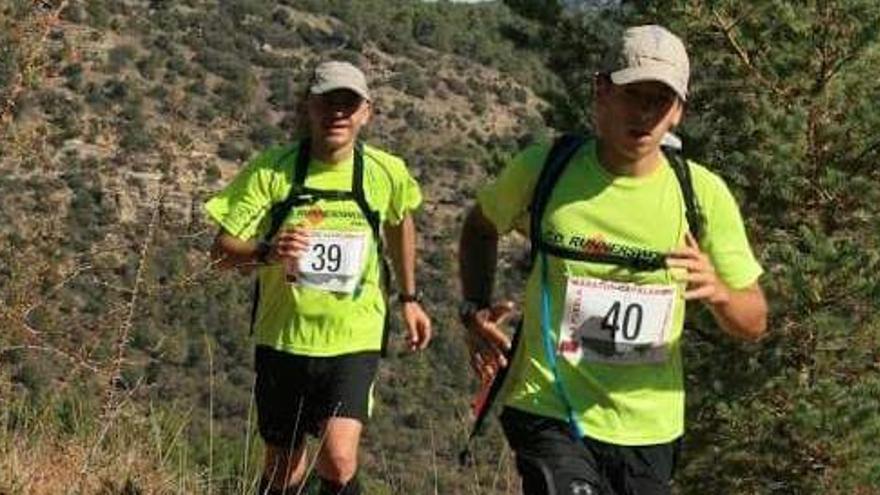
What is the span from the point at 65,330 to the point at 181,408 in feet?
10.3

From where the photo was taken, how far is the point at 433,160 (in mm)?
62656

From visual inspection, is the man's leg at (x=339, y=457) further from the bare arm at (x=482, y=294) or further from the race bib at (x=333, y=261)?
the bare arm at (x=482, y=294)

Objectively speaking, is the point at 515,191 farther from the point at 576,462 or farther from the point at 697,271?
the point at 576,462

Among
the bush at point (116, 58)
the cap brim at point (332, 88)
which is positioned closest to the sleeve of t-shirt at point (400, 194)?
the cap brim at point (332, 88)

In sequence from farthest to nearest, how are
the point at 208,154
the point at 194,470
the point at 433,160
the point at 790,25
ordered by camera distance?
the point at 433,160
the point at 790,25
the point at 194,470
the point at 208,154

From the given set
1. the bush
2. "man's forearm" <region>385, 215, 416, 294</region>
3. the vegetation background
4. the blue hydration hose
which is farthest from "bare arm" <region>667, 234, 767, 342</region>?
"man's forearm" <region>385, 215, 416, 294</region>

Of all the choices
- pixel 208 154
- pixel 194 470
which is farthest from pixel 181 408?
pixel 208 154

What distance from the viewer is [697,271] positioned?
3455 millimetres

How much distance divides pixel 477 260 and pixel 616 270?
1.72 feet

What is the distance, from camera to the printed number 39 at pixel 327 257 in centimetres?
532

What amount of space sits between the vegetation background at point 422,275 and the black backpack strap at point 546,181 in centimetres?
95

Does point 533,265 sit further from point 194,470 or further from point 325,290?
point 194,470

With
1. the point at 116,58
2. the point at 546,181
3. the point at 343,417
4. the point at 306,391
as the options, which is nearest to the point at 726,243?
the point at 546,181

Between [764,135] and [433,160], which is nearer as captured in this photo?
[764,135]
